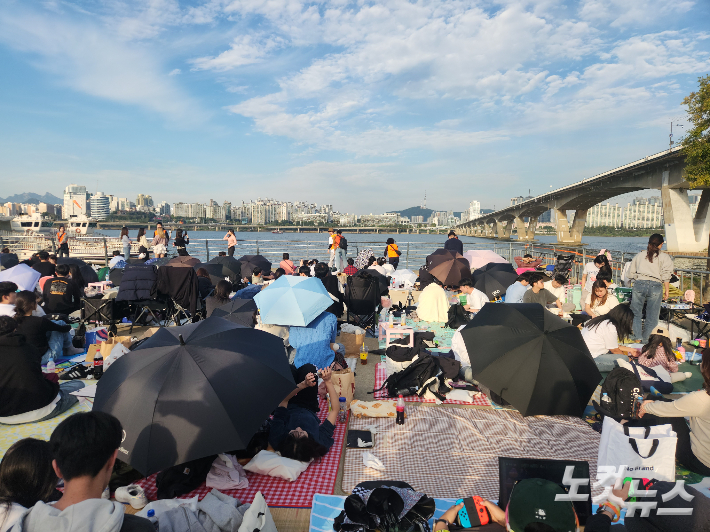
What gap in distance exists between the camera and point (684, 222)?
66.5 ft

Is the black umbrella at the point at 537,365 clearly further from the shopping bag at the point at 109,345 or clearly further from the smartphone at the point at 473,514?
the shopping bag at the point at 109,345

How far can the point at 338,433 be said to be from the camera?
3.74 meters

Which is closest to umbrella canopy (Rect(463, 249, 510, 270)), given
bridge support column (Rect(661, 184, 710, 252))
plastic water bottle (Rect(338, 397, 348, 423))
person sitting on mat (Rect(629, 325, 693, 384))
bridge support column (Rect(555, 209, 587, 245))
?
person sitting on mat (Rect(629, 325, 693, 384))

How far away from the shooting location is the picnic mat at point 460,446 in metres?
3.09

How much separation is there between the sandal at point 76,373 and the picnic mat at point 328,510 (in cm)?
382

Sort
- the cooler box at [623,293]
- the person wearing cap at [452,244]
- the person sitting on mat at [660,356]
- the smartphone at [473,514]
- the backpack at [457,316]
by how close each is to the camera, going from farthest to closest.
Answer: the person wearing cap at [452,244]
the cooler box at [623,293]
the backpack at [457,316]
the person sitting on mat at [660,356]
the smartphone at [473,514]

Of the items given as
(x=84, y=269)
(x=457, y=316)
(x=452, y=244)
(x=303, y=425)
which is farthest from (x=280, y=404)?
(x=452, y=244)

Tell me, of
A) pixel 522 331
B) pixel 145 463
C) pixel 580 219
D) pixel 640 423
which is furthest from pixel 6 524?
pixel 580 219

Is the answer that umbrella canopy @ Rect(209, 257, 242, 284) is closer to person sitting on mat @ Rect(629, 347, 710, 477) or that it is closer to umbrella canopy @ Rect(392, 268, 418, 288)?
umbrella canopy @ Rect(392, 268, 418, 288)

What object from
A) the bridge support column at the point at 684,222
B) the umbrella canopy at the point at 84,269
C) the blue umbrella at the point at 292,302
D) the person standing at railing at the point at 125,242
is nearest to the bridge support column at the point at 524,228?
the bridge support column at the point at 684,222

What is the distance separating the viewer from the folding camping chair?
7148mm

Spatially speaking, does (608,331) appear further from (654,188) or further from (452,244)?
(654,188)

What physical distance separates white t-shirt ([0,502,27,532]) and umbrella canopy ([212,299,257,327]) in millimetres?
3324

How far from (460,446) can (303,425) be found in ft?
4.70
